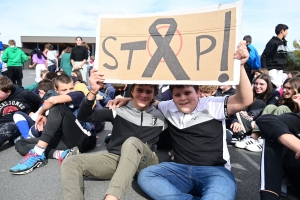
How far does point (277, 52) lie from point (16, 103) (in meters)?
4.87

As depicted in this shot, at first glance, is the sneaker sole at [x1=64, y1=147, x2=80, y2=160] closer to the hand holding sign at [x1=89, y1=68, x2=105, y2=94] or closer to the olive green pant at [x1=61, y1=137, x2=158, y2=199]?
the olive green pant at [x1=61, y1=137, x2=158, y2=199]

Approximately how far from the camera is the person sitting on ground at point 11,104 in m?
3.42

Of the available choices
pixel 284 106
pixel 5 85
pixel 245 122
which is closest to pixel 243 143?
pixel 245 122

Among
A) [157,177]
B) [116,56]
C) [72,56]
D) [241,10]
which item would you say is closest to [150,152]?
[157,177]

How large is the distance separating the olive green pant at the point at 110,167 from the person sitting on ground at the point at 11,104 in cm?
166

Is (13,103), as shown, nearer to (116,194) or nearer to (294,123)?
(116,194)

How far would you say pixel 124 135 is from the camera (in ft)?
7.89

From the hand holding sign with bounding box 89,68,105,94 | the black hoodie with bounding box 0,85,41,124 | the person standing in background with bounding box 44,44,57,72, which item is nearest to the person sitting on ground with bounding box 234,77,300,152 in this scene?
the hand holding sign with bounding box 89,68,105,94

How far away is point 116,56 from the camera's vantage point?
2.18m

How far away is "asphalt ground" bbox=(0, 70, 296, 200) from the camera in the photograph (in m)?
2.28

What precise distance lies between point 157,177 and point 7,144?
2542 mm

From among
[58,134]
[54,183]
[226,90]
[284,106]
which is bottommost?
[54,183]

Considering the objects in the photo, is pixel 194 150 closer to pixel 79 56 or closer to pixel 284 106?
pixel 284 106

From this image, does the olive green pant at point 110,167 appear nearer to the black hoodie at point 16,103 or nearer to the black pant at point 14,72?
the black hoodie at point 16,103
